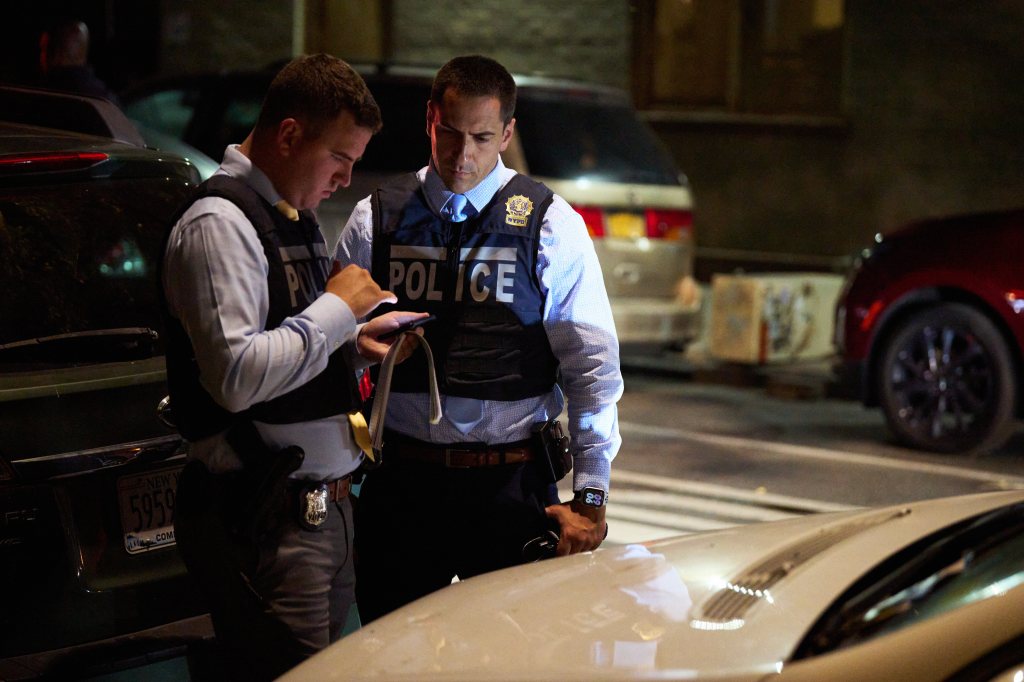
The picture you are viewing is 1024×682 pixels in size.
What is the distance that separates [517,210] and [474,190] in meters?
0.11

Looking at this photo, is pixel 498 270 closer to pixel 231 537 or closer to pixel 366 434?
pixel 366 434

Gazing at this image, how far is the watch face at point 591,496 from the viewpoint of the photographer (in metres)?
3.43

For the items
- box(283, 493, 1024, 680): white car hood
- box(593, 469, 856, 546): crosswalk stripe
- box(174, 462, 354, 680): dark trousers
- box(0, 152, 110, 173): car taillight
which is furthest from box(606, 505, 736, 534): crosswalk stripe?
box(174, 462, 354, 680): dark trousers

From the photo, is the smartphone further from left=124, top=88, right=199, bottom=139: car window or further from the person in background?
left=124, top=88, right=199, bottom=139: car window

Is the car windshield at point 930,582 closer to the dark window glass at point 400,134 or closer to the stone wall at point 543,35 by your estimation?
the dark window glass at point 400,134

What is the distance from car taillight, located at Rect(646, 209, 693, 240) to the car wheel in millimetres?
1824

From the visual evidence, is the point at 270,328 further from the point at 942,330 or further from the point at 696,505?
the point at 942,330

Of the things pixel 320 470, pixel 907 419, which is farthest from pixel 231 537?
pixel 907 419

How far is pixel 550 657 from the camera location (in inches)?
96.6

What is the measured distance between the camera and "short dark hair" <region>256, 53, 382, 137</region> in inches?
114

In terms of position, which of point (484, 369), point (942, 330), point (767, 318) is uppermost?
point (484, 369)

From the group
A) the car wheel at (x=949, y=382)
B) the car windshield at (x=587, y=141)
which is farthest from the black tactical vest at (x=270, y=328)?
the car windshield at (x=587, y=141)

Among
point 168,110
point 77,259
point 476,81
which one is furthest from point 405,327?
point 168,110

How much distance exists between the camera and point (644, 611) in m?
2.64
